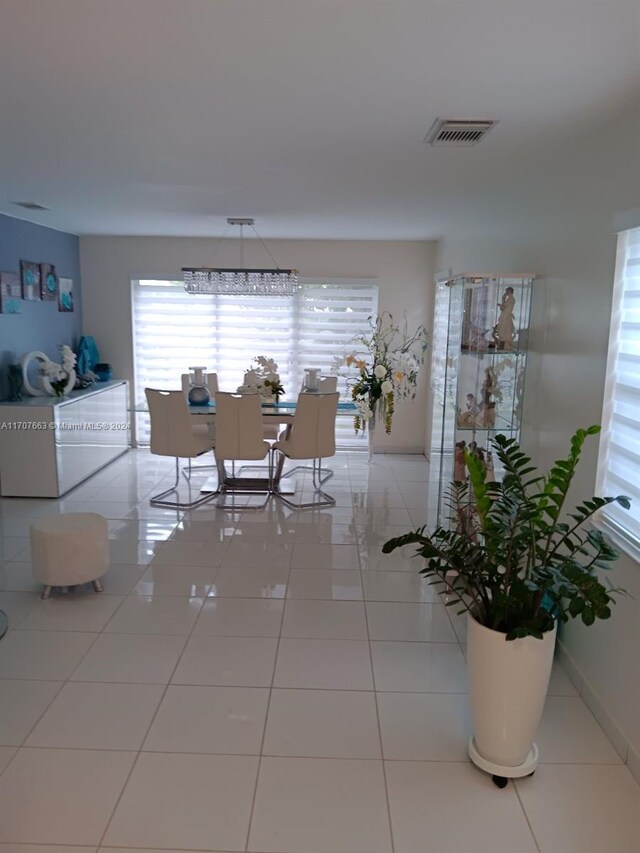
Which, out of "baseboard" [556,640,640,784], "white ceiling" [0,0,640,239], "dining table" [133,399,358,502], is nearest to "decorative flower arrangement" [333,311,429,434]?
"dining table" [133,399,358,502]

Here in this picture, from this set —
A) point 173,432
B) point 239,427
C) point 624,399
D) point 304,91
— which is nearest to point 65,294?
point 173,432

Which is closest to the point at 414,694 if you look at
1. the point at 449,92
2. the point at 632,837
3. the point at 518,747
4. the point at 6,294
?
the point at 518,747

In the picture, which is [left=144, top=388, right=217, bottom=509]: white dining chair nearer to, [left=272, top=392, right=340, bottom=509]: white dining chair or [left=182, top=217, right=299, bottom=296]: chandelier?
[left=272, top=392, right=340, bottom=509]: white dining chair

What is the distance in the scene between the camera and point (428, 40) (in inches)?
75.2

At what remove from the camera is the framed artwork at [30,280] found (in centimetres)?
590

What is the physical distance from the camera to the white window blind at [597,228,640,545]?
2.56m

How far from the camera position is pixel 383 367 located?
21.0 ft

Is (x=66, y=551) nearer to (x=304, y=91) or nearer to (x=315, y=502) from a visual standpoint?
(x=315, y=502)

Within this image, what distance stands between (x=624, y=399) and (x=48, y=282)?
567cm

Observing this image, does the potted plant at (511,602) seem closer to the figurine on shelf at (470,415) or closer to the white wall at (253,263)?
the figurine on shelf at (470,415)

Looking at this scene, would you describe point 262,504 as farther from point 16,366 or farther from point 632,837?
point 632,837

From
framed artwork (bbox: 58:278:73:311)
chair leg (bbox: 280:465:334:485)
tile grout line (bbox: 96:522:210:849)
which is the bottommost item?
tile grout line (bbox: 96:522:210:849)

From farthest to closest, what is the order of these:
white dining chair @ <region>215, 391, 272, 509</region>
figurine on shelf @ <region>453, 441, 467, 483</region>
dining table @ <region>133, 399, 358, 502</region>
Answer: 1. dining table @ <region>133, 399, 358, 502</region>
2. white dining chair @ <region>215, 391, 272, 509</region>
3. figurine on shelf @ <region>453, 441, 467, 483</region>

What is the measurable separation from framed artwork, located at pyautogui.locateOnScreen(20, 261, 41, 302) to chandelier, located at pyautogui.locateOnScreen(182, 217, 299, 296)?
1509 mm
